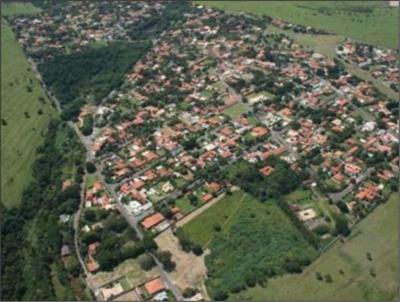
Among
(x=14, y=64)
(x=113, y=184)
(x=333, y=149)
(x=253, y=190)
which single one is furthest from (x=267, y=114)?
(x=14, y=64)

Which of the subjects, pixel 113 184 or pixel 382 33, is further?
pixel 382 33

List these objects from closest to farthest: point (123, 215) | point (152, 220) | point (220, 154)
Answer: point (152, 220), point (123, 215), point (220, 154)

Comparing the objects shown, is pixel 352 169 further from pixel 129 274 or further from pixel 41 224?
pixel 41 224

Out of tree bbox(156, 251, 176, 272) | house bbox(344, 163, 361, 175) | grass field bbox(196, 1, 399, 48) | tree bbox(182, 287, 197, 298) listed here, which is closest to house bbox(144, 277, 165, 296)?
tree bbox(156, 251, 176, 272)

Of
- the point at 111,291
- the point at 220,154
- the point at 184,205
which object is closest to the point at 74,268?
the point at 111,291

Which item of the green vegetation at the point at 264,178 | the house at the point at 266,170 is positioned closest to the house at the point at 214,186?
the green vegetation at the point at 264,178

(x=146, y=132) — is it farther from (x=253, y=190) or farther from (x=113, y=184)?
(x=253, y=190)

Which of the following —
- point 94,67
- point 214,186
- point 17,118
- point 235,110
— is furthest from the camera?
point 94,67
